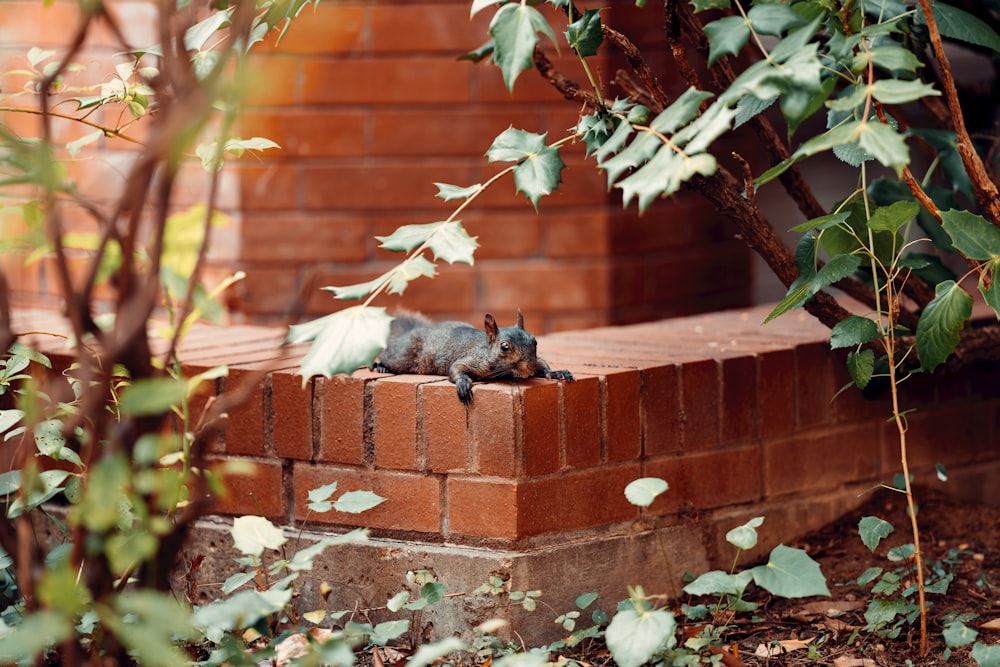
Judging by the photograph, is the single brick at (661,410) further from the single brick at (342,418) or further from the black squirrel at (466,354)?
the single brick at (342,418)

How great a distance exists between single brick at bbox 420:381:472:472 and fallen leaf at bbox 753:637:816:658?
692mm

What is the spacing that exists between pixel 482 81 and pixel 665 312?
0.90 meters

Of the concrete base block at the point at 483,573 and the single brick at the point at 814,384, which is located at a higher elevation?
the single brick at the point at 814,384

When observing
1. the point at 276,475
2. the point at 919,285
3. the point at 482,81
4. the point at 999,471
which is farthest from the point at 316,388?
the point at 999,471

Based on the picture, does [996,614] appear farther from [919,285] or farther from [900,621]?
[919,285]

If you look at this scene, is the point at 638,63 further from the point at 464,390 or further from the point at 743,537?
the point at 743,537

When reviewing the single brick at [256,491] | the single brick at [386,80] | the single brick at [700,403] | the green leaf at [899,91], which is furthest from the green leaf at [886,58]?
the single brick at [386,80]

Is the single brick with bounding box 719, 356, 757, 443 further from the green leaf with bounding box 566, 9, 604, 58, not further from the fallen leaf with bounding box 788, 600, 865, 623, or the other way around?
the green leaf with bounding box 566, 9, 604, 58

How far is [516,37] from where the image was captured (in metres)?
1.59

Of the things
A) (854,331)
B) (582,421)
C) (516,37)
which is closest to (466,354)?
(582,421)

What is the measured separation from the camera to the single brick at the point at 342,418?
2.33m

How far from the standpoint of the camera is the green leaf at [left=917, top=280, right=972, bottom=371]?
6.33ft

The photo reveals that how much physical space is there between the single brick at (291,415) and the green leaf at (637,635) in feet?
2.80

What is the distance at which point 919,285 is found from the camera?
8.42 ft
